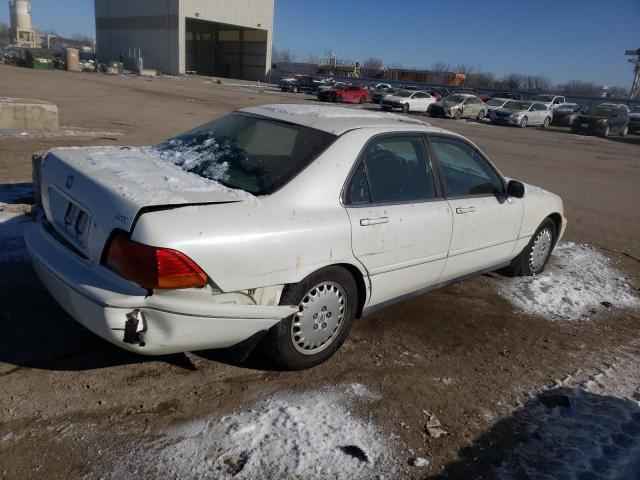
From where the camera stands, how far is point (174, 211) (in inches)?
102

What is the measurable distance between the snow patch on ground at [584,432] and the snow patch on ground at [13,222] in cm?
417

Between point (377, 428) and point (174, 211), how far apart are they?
5.26 feet

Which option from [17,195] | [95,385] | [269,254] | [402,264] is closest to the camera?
[269,254]

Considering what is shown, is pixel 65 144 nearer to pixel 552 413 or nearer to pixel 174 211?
pixel 174 211

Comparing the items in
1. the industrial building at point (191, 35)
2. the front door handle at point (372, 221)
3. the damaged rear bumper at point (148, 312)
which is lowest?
the damaged rear bumper at point (148, 312)

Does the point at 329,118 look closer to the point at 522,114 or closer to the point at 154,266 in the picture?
the point at 154,266

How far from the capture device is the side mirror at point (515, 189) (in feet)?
14.4

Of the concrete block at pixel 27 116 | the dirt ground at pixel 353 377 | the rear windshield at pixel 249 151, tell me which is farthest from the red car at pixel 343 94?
the rear windshield at pixel 249 151

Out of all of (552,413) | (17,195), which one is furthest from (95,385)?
(17,195)

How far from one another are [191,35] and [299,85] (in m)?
35.8

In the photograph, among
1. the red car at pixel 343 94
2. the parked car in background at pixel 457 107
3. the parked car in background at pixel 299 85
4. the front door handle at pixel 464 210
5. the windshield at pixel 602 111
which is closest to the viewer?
the front door handle at pixel 464 210

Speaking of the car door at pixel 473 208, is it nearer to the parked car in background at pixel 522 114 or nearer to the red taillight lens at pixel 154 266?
the red taillight lens at pixel 154 266

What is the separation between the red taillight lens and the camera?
2.46 m

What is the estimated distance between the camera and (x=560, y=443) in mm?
2832
